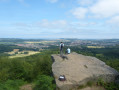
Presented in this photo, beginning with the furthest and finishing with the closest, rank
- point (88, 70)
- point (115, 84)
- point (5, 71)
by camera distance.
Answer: point (5, 71) → point (88, 70) → point (115, 84)

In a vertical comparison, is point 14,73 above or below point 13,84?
below

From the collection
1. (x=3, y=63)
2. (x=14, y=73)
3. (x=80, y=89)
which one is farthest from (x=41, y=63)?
(x=80, y=89)

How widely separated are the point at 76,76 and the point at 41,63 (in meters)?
10.3

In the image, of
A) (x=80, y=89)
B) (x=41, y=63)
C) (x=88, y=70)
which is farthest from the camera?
(x=41, y=63)

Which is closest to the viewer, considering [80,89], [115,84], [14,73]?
[80,89]

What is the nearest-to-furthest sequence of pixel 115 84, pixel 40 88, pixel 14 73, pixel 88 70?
1. pixel 40 88
2. pixel 115 84
3. pixel 88 70
4. pixel 14 73

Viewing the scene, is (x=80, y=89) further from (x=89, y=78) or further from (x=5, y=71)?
(x=5, y=71)

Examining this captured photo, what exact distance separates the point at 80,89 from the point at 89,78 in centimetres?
133

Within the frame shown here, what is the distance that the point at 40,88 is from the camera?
25.4ft

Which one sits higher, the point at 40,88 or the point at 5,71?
the point at 40,88

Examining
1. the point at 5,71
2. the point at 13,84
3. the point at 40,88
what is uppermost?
the point at 40,88

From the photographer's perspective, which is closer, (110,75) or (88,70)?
(110,75)

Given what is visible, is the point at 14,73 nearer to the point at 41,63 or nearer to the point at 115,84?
the point at 41,63

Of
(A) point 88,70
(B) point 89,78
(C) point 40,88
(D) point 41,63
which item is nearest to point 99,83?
(B) point 89,78
